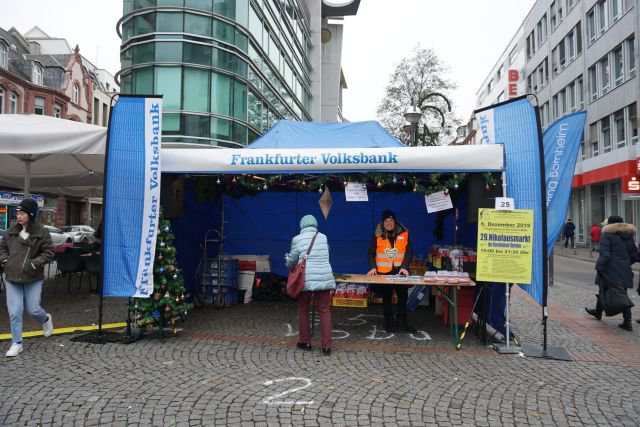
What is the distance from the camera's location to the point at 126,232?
227 inches

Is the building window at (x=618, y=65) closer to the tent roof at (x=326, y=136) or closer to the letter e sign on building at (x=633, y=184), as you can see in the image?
the letter e sign on building at (x=633, y=184)

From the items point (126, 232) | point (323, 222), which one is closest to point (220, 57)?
point (323, 222)

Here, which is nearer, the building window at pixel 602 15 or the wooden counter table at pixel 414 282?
the wooden counter table at pixel 414 282

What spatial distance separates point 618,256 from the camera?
22.9 ft

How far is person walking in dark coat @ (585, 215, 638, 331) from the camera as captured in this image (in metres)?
6.89

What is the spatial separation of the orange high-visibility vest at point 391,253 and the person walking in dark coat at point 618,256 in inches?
127

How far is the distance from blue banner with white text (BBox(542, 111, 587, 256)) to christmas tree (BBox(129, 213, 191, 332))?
4845mm

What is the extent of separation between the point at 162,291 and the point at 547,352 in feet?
16.2

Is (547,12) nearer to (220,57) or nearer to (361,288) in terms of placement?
(220,57)

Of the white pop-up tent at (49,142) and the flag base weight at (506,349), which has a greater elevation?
the white pop-up tent at (49,142)

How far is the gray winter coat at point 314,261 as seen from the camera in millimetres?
5391

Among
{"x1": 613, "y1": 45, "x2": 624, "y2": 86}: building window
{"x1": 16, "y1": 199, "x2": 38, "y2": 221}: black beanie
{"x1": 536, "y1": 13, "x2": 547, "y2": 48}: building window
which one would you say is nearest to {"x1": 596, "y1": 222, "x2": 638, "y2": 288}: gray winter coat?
{"x1": 16, "y1": 199, "x2": 38, "y2": 221}: black beanie

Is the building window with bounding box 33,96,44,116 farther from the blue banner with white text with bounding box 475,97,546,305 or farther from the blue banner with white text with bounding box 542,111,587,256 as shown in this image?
the blue banner with white text with bounding box 542,111,587,256

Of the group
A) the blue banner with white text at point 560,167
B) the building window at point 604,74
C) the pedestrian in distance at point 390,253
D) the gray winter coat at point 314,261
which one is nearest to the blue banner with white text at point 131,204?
the gray winter coat at point 314,261
